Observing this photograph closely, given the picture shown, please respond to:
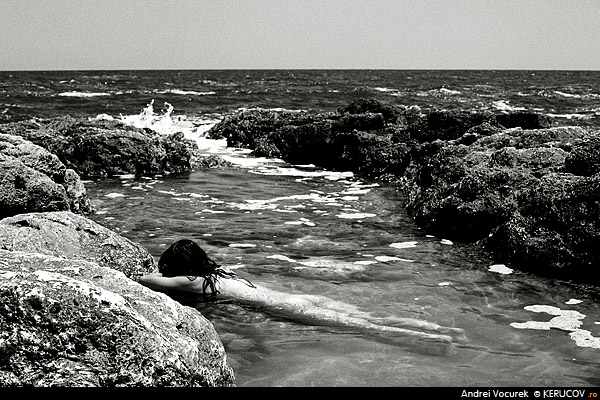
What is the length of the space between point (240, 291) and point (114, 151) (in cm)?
756

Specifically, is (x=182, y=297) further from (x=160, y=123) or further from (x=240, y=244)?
(x=160, y=123)

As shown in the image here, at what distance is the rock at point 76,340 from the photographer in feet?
Result: 8.12

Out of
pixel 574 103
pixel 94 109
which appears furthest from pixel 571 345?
pixel 574 103

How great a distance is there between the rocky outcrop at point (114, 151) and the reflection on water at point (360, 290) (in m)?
2.02

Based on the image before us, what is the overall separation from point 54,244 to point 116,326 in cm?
216

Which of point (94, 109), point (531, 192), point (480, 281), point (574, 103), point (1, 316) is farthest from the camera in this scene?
point (574, 103)

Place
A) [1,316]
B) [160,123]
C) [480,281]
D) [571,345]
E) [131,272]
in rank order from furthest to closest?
[160,123] → [480,281] → [131,272] → [571,345] → [1,316]

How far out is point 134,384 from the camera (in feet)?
8.40

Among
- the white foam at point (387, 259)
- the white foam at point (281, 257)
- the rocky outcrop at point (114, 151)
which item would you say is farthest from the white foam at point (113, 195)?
the white foam at point (387, 259)

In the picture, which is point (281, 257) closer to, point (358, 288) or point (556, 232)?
point (358, 288)

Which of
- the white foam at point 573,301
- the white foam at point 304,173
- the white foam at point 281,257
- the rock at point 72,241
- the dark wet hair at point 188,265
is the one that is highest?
the rock at point 72,241

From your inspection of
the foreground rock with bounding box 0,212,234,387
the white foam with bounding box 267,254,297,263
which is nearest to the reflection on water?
the white foam with bounding box 267,254,297,263

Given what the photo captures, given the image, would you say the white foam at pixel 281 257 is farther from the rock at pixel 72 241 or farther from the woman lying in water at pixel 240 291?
the rock at pixel 72 241

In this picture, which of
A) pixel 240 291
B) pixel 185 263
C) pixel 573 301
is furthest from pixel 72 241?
pixel 573 301
